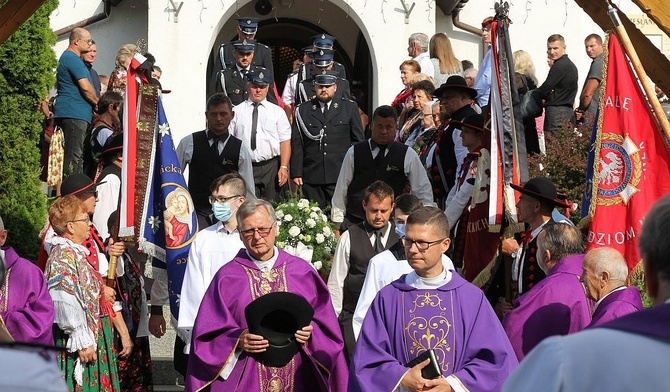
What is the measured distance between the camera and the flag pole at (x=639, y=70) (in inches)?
320

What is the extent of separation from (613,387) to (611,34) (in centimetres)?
588

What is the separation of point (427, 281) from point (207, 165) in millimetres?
4635

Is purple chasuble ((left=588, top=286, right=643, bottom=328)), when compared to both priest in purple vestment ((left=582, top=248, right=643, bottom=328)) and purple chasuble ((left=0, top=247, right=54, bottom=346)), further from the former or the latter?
purple chasuble ((left=0, top=247, right=54, bottom=346))

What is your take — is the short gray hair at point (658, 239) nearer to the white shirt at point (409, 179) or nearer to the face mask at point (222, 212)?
the face mask at point (222, 212)

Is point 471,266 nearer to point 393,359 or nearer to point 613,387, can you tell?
point 393,359

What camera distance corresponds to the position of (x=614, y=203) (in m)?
8.21

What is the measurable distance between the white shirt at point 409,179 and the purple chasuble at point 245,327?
3.30 m

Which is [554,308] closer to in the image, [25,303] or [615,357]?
[25,303]

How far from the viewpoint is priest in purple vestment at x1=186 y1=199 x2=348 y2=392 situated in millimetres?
7652

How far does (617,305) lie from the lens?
703 centimetres

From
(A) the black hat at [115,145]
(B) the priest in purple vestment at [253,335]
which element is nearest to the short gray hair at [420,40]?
(A) the black hat at [115,145]

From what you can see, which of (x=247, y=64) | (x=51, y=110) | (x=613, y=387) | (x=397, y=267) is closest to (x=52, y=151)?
(x=51, y=110)

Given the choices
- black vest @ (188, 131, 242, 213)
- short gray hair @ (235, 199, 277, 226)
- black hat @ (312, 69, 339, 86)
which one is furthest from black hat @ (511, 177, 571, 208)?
black hat @ (312, 69, 339, 86)

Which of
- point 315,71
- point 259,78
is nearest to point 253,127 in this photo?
point 259,78
